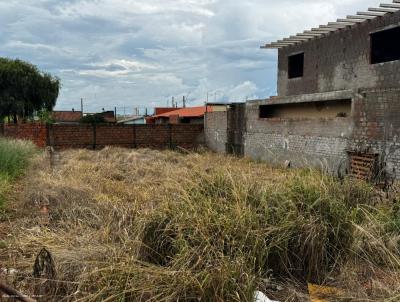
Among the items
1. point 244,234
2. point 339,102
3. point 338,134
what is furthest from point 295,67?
point 244,234

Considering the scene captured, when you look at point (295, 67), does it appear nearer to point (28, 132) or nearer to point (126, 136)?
point (126, 136)

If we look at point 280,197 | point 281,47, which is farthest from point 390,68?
point 280,197

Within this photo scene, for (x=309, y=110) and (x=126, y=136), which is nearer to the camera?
(x=309, y=110)

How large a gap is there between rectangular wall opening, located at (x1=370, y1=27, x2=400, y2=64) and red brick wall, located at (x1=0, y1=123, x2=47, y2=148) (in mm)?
14167

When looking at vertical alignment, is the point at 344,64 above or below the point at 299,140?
above

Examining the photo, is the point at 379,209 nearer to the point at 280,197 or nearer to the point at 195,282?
the point at 280,197

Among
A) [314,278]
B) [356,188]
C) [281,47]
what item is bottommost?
[314,278]

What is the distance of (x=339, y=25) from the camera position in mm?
11727

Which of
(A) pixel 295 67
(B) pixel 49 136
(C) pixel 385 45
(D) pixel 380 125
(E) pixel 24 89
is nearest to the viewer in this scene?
(D) pixel 380 125

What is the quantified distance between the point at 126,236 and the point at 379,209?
288cm

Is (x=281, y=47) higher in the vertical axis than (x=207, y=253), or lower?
higher

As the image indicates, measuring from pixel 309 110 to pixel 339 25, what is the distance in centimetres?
268

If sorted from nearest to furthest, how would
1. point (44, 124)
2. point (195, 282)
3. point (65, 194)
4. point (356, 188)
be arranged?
point (195, 282), point (356, 188), point (65, 194), point (44, 124)

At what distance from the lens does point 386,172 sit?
28.4ft
